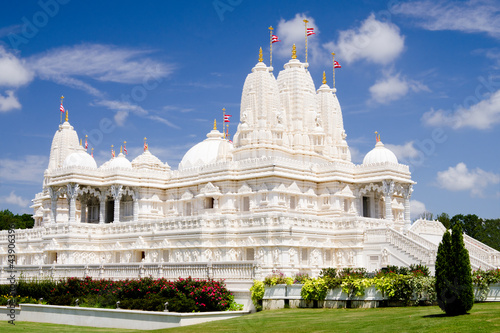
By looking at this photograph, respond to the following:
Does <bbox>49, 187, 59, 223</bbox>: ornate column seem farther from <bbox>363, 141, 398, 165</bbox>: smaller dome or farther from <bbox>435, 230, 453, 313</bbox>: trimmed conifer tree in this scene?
<bbox>435, 230, 453, 313</bbox>: trimmed conifer tree

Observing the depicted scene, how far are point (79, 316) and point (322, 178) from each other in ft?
85.5

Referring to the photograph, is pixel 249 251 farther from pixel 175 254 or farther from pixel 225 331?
pixel 225 331

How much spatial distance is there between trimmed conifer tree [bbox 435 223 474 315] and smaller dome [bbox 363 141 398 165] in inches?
1226

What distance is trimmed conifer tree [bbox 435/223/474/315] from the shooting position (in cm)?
1989

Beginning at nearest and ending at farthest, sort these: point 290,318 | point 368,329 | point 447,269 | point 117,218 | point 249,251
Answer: point 368,329, point 447,269, point 290,318, point 249,251, point 117,218

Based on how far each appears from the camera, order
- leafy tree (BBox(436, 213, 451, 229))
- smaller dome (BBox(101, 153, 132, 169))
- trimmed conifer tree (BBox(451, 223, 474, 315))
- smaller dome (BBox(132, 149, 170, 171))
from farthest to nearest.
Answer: leafy tree (BBox(436, 213, 451, 229)) → smaller dome (BBox(132, 149, 170, 171)) → smaller dome (BBox(101, 153, 132, 169)) → trimmed conifer tree (BBox(451, 223, 474, 315))

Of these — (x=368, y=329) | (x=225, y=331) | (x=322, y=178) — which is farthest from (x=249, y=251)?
(x=368, y=329)

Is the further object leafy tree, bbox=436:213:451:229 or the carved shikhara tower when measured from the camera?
leafy tree, bbox=436:213:451:229

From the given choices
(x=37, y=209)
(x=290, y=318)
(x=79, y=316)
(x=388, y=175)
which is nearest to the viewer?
(x=290, y=318)

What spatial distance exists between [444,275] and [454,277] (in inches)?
13.0

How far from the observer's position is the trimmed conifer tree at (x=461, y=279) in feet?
65.2

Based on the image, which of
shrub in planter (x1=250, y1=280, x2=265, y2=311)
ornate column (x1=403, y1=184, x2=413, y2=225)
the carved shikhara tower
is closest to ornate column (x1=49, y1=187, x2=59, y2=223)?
the carved shikhara tower

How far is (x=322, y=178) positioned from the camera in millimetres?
50219

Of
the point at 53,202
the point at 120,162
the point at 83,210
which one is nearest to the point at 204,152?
the point at 120,162
